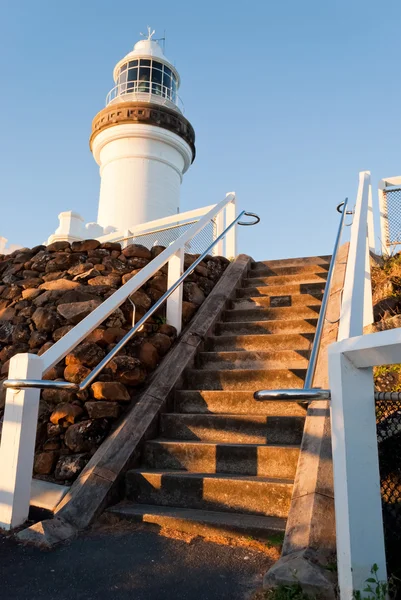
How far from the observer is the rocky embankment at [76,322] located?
3.57 m

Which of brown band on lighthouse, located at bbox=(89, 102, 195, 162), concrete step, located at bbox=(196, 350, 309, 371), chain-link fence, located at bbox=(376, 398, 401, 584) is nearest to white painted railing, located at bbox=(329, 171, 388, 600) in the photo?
chain-link fence, located at bbox=(376, 398, 401, 584)

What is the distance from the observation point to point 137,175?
1345 cm

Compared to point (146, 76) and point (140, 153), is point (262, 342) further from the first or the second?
point (146, 76)

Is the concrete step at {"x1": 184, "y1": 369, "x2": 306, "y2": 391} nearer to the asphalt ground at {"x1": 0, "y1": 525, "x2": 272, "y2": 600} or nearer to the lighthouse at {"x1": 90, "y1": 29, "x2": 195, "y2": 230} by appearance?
the asphalt ground at {"x1": 0, "y1": 525, "x2": 272, "y2": 600}

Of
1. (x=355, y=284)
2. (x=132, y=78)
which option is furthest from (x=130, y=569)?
(x=132, y=78)

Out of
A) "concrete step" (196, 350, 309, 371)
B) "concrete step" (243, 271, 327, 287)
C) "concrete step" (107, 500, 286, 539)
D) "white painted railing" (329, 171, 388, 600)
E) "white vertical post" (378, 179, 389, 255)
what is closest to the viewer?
"white painted railing" (329, 171, 388, 600)

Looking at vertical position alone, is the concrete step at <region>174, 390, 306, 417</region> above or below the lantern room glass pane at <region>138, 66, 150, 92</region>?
below

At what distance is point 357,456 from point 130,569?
128 centimetres

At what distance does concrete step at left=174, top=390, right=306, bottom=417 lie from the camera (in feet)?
11.7

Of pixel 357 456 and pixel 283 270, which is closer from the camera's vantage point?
pixel 357 456

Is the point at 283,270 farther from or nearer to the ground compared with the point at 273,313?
farther from the ground

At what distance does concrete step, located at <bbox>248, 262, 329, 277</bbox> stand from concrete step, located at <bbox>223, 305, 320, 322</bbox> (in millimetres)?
915

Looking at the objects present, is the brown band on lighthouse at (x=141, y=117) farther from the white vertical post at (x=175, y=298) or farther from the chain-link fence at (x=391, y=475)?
the chain-link fence at (x=391, y=475)

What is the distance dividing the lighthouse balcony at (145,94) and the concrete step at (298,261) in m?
9.63
